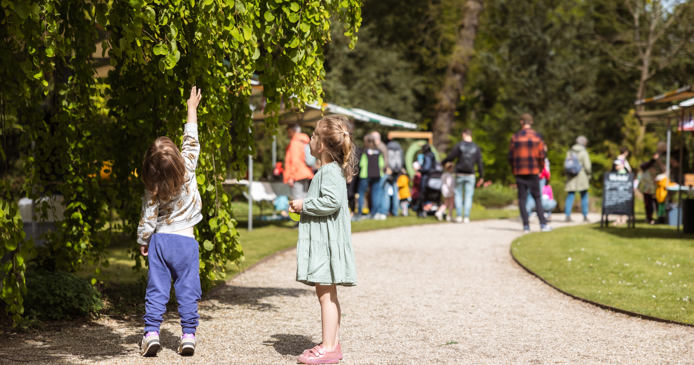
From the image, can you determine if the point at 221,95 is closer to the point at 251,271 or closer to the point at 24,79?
the point at 24,79

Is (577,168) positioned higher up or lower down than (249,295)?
higher up

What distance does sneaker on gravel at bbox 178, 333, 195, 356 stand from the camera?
4.96 metres

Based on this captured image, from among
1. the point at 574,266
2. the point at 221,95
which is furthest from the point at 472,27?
the point at 221,95

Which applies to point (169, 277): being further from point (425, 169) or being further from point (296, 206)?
point (425, 169)

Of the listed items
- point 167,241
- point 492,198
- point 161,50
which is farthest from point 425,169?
point 161,50

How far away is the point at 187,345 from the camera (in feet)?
16.3

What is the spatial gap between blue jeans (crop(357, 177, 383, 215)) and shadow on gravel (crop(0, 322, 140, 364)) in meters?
10.9

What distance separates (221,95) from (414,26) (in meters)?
29.2

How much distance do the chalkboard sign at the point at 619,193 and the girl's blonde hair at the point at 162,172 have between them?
11.0 metres

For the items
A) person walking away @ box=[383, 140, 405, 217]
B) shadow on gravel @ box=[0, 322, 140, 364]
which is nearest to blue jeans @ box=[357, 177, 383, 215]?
person walking away @ box=[383, 140, 405, 217]

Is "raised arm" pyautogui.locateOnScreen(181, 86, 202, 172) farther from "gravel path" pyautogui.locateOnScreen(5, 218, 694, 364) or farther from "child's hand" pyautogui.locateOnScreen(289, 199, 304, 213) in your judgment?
"gravel path" pyautogui.locateOnScreen(5, 218, 694, 364)

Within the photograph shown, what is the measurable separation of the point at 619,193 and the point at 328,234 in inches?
427

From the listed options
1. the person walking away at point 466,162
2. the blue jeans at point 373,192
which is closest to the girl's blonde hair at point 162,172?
the person walking away at point 466,162

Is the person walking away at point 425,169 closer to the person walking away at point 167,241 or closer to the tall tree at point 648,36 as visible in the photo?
the person walking away at point 167,241
